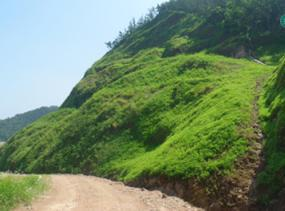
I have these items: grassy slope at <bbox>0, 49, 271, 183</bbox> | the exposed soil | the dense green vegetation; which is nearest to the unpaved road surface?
the dense green vegetation

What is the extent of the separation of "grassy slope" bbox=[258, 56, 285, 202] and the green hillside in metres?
0.09

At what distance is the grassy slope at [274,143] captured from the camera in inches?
1108

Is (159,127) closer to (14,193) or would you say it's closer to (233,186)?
(233,186)

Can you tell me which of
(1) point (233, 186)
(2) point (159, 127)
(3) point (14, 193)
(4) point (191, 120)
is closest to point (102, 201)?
(3) point (14, 193)

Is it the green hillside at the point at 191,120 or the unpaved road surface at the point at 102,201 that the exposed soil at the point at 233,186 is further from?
the unpaved road surface at the point at 102,201

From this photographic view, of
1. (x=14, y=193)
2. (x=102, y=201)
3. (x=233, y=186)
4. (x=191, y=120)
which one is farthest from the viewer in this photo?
(x=191, y=120)

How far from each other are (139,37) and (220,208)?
151m

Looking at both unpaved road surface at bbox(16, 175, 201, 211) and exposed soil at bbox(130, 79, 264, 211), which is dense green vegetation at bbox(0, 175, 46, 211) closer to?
unpaved road surface at bbox(16, 175, 201, 211)

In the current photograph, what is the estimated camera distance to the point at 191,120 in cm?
5312

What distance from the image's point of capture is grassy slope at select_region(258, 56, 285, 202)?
28155 millimetres

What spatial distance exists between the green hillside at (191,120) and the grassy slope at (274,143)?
0.29 feet

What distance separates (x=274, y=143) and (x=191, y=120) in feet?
68.5

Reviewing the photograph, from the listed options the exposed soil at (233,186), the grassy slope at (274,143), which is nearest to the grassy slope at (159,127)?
the exposed soil at (233,186)

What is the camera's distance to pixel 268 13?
4109 inches
